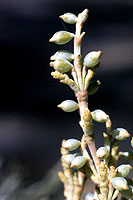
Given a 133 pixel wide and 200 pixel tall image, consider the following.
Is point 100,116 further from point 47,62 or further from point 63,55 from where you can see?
point 47,62

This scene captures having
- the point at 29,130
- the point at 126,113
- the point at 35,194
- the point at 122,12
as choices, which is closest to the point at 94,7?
the point at 122,12

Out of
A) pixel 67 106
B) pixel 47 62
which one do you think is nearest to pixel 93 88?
→ pixel 67 106

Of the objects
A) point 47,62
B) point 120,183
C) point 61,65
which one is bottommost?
point 120,183

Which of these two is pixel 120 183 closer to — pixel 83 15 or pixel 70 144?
pixel 70 144

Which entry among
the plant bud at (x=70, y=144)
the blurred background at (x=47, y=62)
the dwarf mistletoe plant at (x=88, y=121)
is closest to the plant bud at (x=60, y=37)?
the dwarf mistletoe plant at (x=88, y=121)

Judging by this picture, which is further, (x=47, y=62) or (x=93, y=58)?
(x=47, y=62)

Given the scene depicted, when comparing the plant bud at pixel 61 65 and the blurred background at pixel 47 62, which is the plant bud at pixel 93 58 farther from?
the blurred background at pixel 47 62

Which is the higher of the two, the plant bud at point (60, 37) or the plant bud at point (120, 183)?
the plant bud at point (60, 37)

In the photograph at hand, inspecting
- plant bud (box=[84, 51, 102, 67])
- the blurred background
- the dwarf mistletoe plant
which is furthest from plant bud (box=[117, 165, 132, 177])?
the blurred background

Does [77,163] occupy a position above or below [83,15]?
below
